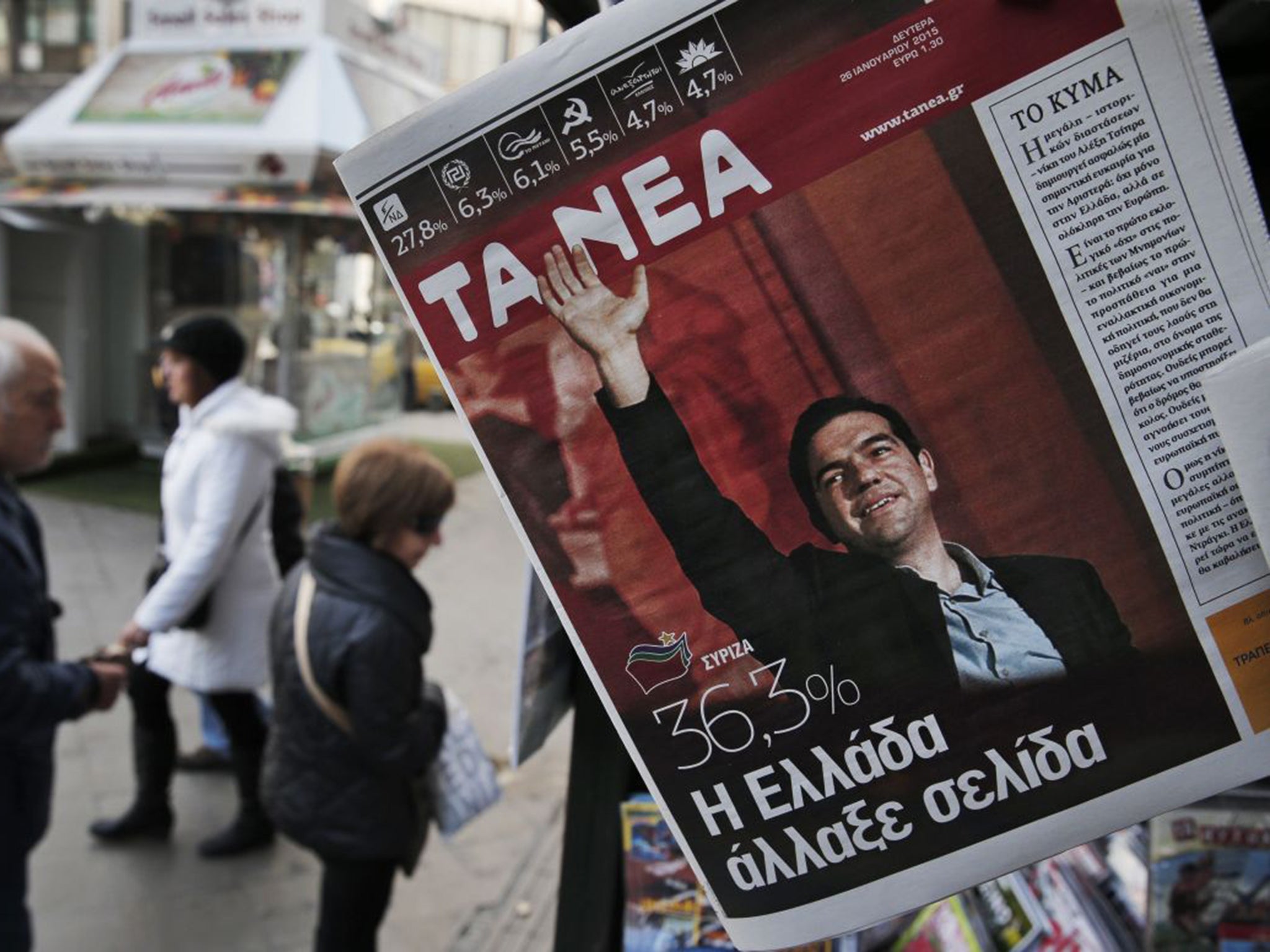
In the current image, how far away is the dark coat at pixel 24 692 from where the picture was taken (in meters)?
2.29

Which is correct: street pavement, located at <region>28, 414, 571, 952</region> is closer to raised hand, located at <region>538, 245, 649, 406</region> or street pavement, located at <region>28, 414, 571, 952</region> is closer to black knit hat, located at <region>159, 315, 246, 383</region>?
black knit hat, located at <region>159, 315, 246, 383</region>

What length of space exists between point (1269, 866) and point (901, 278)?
1120 millimetres

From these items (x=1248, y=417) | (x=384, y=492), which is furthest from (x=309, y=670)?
(x=1248, y=417)

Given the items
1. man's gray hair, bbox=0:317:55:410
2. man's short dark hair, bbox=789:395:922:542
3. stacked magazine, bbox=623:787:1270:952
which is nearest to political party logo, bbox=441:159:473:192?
man's short dark hair, bbox=789:395:922:542

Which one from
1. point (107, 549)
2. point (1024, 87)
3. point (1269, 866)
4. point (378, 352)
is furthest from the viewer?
point (378, 352)

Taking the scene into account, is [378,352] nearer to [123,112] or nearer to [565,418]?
[123,112]

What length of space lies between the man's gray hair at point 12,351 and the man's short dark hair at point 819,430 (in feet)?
7.69

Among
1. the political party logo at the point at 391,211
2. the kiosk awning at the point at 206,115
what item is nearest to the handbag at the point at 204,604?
the political party logo at the point at 391,211

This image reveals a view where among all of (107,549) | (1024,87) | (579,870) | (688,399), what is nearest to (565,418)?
(688,399)

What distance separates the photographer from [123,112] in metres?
9.19

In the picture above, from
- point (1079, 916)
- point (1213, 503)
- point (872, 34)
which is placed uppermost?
point (872, 34)

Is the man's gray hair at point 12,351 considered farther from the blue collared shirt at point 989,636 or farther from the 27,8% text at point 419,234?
the blue collared shirt at point 989,636

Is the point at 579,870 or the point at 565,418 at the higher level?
the point at 565,418

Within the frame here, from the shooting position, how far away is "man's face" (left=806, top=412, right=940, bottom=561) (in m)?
0.74
